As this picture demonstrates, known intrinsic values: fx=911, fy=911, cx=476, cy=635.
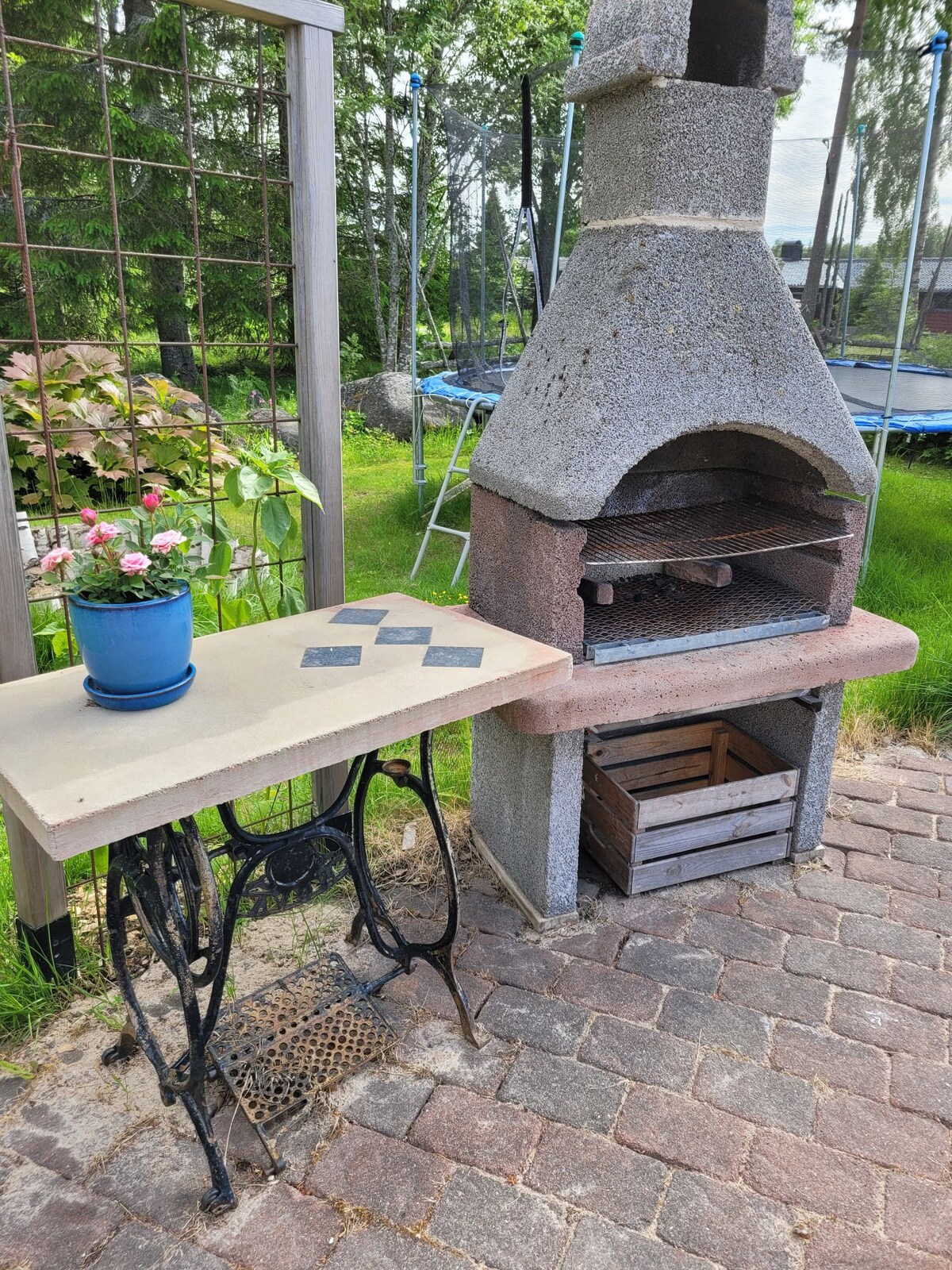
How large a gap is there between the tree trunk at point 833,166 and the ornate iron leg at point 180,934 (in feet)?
16.3

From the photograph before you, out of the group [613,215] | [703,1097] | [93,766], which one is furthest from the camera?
[613,215]

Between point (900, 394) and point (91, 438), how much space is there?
5.37 m

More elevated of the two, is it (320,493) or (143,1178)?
(320,493)

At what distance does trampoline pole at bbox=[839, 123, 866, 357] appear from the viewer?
5926 millimetres

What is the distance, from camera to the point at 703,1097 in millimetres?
2045

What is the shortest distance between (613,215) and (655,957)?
198 cm

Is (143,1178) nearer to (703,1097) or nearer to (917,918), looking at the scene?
(703,1097)

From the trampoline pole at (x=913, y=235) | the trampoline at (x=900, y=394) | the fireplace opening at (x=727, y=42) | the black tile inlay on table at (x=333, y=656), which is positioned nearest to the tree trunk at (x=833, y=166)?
the trampoline at (x=900, y=394)

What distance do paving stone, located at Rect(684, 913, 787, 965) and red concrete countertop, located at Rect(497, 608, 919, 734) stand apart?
0.64 meters

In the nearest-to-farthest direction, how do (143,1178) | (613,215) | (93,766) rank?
(93,766), (143,1178), (613,215)

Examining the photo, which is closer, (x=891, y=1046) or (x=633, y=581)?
(x=891, y=1046)

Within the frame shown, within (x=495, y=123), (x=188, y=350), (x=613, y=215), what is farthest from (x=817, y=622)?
(x=188, y=350)

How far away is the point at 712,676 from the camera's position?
241 centimetres

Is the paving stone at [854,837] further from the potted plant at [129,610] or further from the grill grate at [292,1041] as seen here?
the potted plant at [129,610]
